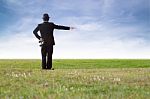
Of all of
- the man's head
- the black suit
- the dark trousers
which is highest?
the man's head

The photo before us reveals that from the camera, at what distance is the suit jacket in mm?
29141

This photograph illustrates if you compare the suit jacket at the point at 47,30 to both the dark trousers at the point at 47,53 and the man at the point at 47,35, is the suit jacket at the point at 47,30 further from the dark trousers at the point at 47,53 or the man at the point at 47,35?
the dark trousers at the point at 47,53

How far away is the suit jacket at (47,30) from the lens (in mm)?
29141

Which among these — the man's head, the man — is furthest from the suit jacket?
the man's head

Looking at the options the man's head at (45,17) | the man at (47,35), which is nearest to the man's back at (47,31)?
the man at (47,35)

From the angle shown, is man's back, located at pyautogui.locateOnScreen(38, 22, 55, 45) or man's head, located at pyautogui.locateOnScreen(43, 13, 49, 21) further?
man's back, located at pyautogui.locateOnScreen(38, 22, 55, 45)

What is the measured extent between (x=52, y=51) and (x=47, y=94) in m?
16.9

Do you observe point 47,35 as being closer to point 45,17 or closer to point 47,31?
point 47,31

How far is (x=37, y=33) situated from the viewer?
29359mm

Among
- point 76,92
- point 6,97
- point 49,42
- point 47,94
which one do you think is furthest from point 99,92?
point 49,42

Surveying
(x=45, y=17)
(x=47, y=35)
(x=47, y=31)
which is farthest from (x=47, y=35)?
(x=45, y=17)

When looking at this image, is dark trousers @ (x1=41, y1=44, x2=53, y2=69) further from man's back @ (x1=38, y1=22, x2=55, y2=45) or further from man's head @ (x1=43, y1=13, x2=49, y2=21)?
man's head @ (x1=43, y1=13, x2=49, y2=21)

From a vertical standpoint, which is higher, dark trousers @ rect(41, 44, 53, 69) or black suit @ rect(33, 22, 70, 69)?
black suit @ rect(33, 22, 70, 69)

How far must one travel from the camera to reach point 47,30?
29172mm
